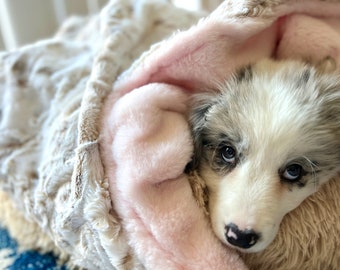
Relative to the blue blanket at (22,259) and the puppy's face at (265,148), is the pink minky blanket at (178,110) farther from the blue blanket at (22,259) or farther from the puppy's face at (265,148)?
the blue blanket at (22,259)

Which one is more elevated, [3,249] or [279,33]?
[279,33]

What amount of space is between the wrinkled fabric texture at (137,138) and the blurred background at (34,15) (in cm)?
49

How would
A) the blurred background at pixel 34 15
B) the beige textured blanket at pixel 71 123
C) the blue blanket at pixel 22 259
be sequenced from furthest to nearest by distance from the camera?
1. the blurred background at pixel 34 15
2. the blue blanket at pixel 22 259
3. the beige textured blanket at pixel 71 123

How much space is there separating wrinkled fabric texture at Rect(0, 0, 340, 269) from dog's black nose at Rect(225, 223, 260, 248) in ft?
0.14

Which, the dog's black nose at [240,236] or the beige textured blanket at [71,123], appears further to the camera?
the beige textured blanket at [71,123]

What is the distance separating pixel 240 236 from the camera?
29.8 inches

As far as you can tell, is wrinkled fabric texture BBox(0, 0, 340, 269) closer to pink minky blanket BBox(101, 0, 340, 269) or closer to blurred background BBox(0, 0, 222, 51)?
pink minky blanket BBox(101, 0, 340, 269)

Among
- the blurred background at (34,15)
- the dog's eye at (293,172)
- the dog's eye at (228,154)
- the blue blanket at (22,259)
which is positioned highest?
the dog's eye at (228,154)

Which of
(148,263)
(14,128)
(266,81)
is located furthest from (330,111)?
(14,128)

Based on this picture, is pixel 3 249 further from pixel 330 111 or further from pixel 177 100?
pixel 330 111

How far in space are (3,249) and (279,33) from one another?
706mm

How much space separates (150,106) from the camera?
2.88ft

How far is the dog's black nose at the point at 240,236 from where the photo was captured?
2.48ft

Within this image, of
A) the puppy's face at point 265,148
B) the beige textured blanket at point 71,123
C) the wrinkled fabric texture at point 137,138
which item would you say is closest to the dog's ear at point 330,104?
the puppy's face at point 265,148
